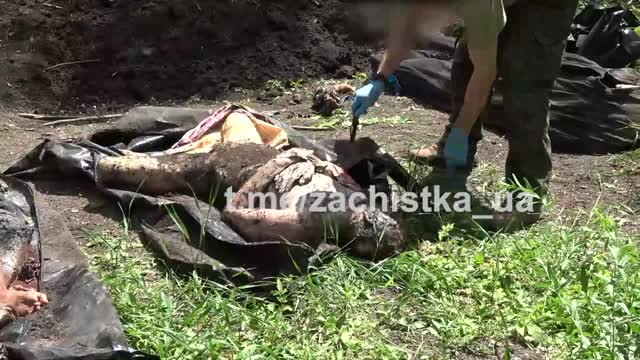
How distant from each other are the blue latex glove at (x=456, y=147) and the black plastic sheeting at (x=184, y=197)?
9.1 inches

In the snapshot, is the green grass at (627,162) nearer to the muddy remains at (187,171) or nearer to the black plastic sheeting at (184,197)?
the black plastic sheeting at (184,197)

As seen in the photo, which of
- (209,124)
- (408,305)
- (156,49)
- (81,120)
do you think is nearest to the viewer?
(408,305)

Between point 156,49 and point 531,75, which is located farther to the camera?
point 156,49

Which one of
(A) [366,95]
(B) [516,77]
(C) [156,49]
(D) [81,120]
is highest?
(B) [516,77]

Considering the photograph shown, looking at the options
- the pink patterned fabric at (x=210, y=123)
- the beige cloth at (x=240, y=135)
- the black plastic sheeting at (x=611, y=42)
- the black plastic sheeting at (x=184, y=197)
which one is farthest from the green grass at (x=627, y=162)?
the pink patterned fabric at (x=210, y=123)

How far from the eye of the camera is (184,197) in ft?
12.1

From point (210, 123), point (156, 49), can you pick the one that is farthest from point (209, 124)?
point (156, 49)

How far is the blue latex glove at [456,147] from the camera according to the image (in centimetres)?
383

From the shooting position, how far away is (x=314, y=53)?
254 inches

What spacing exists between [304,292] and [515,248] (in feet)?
3.14

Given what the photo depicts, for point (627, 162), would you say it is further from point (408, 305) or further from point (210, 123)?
point (210, 123)

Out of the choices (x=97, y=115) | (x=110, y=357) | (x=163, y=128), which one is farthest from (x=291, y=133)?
(x=110, y=357)

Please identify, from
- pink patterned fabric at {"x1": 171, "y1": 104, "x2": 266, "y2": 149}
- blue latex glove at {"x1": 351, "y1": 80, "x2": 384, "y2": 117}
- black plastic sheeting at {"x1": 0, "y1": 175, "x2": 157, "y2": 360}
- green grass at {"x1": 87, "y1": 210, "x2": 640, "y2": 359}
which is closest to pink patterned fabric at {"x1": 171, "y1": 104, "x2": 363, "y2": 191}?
pink patterned fabric at {"x1": 171, "y1": 104, "x2": 266, "y2": 149}

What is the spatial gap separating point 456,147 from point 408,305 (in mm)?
1042
